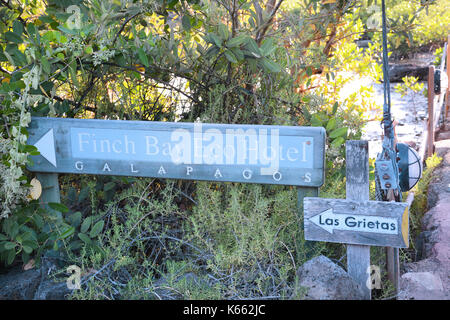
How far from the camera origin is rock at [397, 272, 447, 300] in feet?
9.02

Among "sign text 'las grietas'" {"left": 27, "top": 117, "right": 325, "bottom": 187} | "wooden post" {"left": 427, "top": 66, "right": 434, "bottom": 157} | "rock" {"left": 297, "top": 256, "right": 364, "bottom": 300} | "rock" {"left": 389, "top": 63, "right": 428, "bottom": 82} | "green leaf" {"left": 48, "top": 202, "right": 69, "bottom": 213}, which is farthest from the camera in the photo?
"rock" {"left": 389, "top": 63, "right": 428, "bottom": 82}

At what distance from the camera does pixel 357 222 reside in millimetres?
2602

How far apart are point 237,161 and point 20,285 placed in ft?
4.37

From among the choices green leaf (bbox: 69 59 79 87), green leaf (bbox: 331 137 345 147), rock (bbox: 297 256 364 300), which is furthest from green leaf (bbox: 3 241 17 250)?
green leaf (bbox: 331 137 345 147)

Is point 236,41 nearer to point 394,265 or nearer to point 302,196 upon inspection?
point 302,196

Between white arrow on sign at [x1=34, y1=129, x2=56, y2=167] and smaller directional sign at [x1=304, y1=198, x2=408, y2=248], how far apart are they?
1400 millimetres

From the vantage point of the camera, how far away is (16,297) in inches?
113

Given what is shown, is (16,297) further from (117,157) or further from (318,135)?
(318,135)

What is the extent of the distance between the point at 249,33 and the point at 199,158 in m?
1.17

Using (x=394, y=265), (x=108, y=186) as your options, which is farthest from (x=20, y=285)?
(x=394, y=265)

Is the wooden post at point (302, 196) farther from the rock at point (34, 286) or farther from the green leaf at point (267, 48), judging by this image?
the rock at point (34, 286)

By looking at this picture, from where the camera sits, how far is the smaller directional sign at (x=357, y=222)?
2.54 m

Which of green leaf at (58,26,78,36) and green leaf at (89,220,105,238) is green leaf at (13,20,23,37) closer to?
green leaf at (58,26,78,36)

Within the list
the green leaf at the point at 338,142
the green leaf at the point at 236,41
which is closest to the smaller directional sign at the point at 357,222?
the green leaf at the point at 338,142
